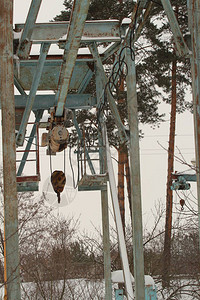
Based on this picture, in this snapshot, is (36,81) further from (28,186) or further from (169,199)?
(169,199)

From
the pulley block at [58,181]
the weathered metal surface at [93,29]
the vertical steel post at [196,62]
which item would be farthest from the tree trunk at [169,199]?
the vertical steel post at [196,62]

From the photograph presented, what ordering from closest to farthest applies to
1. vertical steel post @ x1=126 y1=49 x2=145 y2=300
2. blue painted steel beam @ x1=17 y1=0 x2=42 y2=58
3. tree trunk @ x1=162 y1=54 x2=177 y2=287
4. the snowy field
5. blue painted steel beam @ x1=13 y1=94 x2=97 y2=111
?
1. blue painted steel beam @ x1=17 y1=0 x2=42 y2=58
2. vertical steel post @ x1=126 y1=49 x2=145 y2=300
3. blue painted steel beam @ x1=13 y1=94 x2=97 y2=111
4. the snowy field
5. tree trunk @ x1=162 y1=54 x2=177 y2=287

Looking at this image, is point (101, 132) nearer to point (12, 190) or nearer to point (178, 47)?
point (178, 47)

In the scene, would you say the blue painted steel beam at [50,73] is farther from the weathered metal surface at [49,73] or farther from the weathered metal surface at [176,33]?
the weathered metal surface at [176,33]

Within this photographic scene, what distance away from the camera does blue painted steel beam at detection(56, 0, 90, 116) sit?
6996 millimetres

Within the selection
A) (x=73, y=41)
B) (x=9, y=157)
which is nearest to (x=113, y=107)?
(x=73, y=41)

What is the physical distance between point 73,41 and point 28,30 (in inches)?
46.6

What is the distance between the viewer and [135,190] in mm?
9227

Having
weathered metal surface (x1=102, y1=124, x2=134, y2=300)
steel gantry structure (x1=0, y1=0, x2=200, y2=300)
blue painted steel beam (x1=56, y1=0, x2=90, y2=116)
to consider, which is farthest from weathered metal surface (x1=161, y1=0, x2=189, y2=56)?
weathered metal surface (x1=102, y1=124, x2=134, y2=300)

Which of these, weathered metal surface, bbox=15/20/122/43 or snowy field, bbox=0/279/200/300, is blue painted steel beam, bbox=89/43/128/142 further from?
snowy field, bbox=0/279/200/300

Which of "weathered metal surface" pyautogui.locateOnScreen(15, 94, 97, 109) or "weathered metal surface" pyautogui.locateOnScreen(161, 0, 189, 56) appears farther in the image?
"weathered metal surface" pyautogui.locateOnScreen(15, 94, 97, 109)

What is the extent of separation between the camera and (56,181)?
10.8 metres

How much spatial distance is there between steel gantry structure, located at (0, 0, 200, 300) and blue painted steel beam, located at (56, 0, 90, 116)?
1 centimetres

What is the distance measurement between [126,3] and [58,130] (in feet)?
46.3
